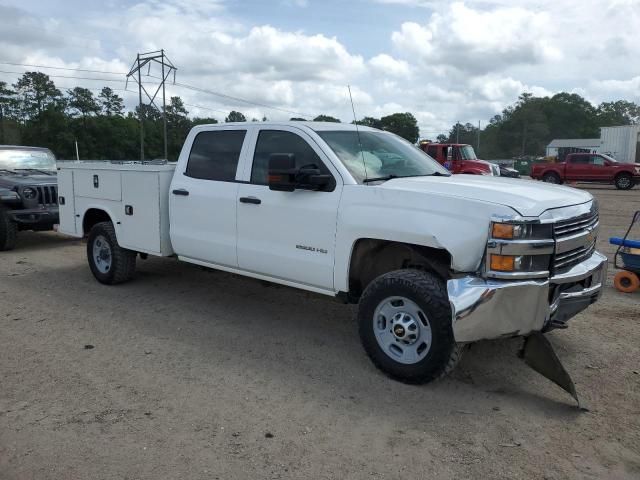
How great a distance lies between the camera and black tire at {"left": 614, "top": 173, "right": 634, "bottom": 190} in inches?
987

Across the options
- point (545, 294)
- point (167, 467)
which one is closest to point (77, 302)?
point (167, 467)

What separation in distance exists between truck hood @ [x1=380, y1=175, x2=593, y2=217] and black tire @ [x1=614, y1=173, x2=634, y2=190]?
23493 mm

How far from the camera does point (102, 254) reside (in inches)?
281

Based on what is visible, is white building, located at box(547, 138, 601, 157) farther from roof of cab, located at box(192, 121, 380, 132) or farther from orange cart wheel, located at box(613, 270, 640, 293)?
roof of cab, located at box(192, 121, 380, 132)

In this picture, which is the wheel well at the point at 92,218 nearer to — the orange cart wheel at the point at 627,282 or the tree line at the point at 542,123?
the orange cart wheel at the point at 627,282

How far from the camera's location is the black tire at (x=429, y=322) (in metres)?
3.93

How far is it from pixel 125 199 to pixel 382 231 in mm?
3567

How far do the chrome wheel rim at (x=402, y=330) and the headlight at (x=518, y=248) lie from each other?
65 centimetres

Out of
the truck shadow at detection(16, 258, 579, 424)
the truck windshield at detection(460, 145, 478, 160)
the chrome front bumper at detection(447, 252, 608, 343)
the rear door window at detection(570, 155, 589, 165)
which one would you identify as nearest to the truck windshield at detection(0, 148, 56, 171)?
the truck shadow at detection(16, 258, 579, 424)

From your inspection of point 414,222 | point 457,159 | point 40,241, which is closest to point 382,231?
point 414,222

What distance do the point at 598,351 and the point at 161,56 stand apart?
31146 millimetres

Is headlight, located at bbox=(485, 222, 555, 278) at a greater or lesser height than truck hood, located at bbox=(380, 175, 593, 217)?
lesser

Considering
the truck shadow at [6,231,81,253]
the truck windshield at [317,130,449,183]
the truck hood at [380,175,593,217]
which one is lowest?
the truck shadow at [6,231,81,253]

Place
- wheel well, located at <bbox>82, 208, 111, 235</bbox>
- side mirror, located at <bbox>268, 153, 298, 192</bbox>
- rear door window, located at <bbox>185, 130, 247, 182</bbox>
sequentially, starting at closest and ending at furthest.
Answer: side mirror, located at <bbox>268, 153, 298, 192</bbox>
rear door window, located at <bbox>185, 130, 247, 182</bbox>
wheel well, located at <bbox>82, 208, 111, 235</bbox>
